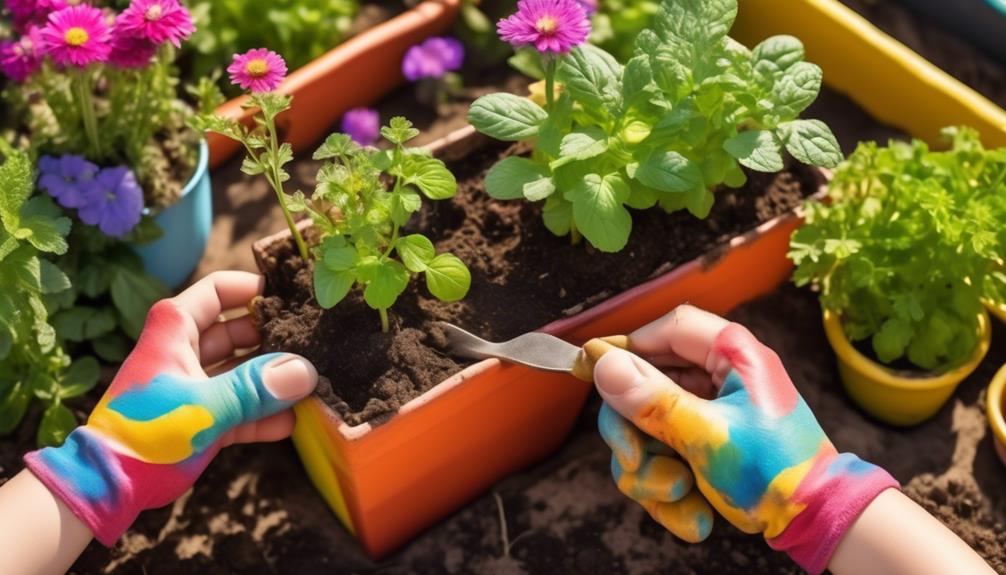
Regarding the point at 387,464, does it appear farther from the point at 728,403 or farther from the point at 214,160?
the point at 214,160

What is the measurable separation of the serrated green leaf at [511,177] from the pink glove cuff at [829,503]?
64 cm

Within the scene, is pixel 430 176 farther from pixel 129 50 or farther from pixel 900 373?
pixel 900 373

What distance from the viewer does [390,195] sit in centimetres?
178

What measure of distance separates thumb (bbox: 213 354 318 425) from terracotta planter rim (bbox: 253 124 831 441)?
0.06 m

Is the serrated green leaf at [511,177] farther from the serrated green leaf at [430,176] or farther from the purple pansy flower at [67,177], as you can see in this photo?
the purple pansy flower at [67,177]

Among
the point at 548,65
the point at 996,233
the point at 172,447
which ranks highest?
the point at 548,65

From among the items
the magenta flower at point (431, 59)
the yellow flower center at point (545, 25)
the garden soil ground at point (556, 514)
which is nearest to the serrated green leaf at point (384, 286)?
the yellow flower center at point (545, 25)

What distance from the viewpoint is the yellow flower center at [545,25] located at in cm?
177

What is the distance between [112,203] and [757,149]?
1.20 meters

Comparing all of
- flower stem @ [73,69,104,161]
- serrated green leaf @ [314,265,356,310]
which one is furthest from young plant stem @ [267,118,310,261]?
flower stem @ [73,69,104,161]

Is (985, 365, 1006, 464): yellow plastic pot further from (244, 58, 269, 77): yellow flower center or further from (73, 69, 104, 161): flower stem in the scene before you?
(73, 69, 104, 161): flower stem

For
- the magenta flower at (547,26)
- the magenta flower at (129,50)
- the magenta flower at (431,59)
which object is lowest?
the magenta flower at (431,59)

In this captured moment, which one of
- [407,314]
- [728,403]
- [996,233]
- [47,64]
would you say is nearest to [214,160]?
[47,64]

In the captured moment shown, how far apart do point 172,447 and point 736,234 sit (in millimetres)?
1046
